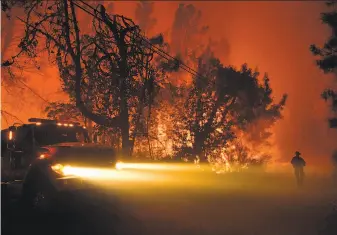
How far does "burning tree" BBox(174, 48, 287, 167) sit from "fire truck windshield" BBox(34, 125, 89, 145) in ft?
47.1

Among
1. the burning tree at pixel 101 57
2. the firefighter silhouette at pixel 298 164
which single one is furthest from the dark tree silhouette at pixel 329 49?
the burning tree at pixel 101 57

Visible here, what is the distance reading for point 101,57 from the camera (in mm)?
15516

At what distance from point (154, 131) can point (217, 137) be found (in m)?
5.12

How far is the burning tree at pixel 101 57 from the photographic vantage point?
15289 mm

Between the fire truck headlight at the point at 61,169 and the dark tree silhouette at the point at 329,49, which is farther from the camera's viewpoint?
the dark tree silhouette at the point at 329,49

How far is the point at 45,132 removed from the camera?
1134 cm

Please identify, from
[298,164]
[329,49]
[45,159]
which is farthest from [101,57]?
[329,49]

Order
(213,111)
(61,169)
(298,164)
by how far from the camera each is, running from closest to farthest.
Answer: (61,169) < (298,164) < (213,111)

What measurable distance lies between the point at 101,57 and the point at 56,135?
16.4 ft

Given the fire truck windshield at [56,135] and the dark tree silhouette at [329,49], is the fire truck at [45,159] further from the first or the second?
the dark tree silhouette at [329,49]

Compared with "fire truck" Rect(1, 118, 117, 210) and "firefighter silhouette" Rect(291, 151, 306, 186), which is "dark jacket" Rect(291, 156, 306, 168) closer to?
"firefighter silhouette" Rect(291, 151, 306, 186)

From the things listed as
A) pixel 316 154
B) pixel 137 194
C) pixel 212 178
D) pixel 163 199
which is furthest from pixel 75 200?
pixel 316 154

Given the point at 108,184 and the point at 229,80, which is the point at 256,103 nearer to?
the point at 229,80

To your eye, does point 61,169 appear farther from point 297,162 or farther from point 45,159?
point 297,162
